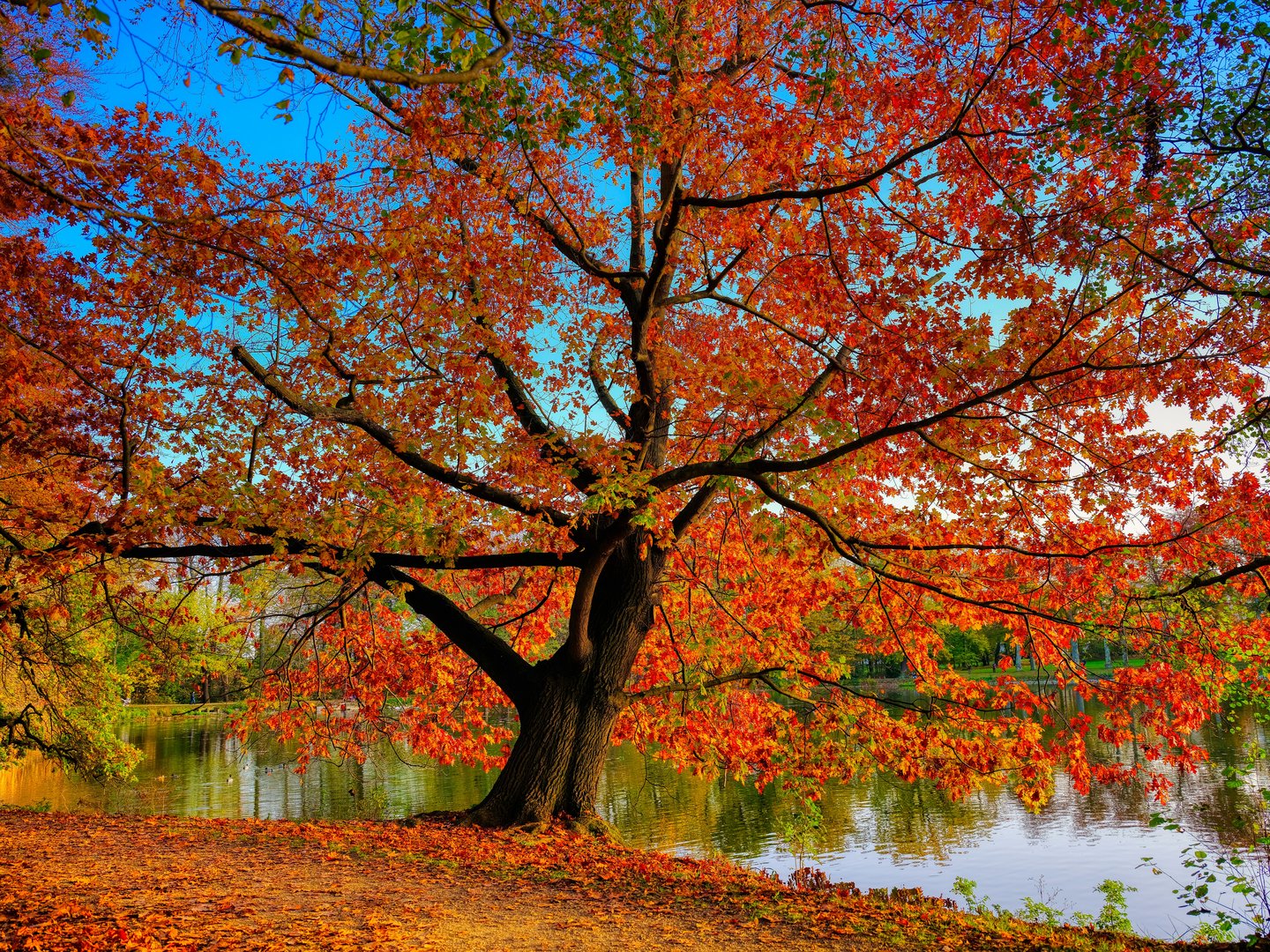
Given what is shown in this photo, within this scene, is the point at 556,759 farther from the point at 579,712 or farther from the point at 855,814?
the point at 855,814

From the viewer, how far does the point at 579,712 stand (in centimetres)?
889

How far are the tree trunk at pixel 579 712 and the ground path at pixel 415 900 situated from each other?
1.93 feet

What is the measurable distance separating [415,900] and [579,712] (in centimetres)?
350

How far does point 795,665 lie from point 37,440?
857cm

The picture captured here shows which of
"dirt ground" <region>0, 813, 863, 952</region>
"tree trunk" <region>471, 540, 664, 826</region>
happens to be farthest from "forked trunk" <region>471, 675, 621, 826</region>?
"dirt ground" <region>0, 813, 863, 952</region>

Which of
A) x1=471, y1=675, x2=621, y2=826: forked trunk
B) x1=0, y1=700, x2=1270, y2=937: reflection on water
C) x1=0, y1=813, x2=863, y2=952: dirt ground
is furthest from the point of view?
x1=0, y1=700, x2=1270, y2=937: reflection on water

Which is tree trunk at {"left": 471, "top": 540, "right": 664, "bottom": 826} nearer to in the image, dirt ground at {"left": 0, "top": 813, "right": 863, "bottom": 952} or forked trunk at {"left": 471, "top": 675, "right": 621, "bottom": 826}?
forked trunk at {"left": 471, "top": 675, "right": 621, "bottom": 826}

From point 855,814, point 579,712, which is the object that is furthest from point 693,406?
point 855,814

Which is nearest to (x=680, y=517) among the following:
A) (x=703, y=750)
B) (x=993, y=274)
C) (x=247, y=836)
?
(x=703, y=750)

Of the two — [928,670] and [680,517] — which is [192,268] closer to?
[680,517]

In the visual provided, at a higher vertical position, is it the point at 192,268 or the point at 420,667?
the point at 192,268

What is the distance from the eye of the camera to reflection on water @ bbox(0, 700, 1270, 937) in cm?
1183

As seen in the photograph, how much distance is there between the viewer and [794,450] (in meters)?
7.09

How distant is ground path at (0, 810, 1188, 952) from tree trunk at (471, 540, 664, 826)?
0.59 metres
